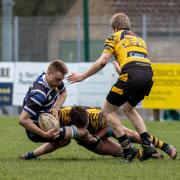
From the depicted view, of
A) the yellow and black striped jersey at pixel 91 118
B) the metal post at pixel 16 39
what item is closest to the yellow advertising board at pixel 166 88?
the metal post at pixel 16 39

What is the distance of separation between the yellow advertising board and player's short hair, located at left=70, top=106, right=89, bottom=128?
27.5ft

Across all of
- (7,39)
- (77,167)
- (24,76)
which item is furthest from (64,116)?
(7,39)

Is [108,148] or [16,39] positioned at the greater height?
[16,39]

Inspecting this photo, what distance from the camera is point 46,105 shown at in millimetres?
9820

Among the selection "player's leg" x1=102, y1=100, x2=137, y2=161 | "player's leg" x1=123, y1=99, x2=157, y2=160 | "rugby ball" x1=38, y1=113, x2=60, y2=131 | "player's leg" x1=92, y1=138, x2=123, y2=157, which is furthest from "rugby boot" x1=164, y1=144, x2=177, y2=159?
"rugby ball" x1=38, y1=113, x2=60, y2=131

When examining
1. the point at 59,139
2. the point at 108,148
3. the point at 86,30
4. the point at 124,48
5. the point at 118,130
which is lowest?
the point at 108,148

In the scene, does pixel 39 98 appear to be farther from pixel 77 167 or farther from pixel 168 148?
pixel 168 148

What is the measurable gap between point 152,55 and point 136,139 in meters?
12.2

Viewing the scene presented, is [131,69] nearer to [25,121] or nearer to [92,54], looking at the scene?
[25,121]

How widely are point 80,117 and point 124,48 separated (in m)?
0.95

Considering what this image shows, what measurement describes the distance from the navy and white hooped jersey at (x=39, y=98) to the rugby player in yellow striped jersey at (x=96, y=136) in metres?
0.34

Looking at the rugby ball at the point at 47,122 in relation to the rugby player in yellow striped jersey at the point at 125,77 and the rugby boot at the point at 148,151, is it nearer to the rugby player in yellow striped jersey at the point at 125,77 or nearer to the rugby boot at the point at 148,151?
the rugby player in yellow striped jersey at the point at 125,77

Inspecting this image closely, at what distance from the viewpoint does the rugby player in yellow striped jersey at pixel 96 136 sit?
9953 mm

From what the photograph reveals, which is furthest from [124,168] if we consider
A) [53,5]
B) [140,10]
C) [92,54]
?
[53,5]
